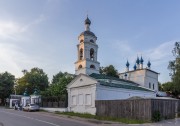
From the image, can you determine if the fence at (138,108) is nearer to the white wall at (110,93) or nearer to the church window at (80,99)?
the white wall at (110,93)

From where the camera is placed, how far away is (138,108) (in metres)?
27.2

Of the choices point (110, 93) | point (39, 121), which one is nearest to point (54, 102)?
point (110, 93)

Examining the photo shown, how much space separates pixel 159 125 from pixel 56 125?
7.97 metres

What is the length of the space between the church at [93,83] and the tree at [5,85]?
38597 millimetres

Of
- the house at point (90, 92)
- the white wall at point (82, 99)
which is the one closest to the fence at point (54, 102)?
the white wall at point (82, 99)

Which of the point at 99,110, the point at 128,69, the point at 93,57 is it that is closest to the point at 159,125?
the point at 99,110

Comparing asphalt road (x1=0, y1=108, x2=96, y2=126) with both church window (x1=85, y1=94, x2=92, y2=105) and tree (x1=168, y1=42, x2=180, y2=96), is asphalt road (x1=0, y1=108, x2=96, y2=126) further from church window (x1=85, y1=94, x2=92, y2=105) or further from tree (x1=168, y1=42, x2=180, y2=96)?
tree (x1=168, y1=42, x2=180, y2=96)

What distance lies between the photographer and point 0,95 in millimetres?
82562

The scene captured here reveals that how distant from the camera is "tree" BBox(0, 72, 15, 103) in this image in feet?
270

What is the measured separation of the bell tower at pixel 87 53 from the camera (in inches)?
1895

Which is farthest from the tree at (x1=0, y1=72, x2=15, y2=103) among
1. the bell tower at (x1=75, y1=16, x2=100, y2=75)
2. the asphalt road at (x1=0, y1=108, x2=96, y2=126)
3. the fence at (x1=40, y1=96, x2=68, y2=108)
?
the asphalt road at (x1=0, y1=108, x2=96, y2=126)

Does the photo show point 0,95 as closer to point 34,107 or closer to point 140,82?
point 34,107

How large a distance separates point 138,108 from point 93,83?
10427 millimetres

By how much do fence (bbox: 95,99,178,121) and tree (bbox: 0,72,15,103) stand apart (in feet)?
184
